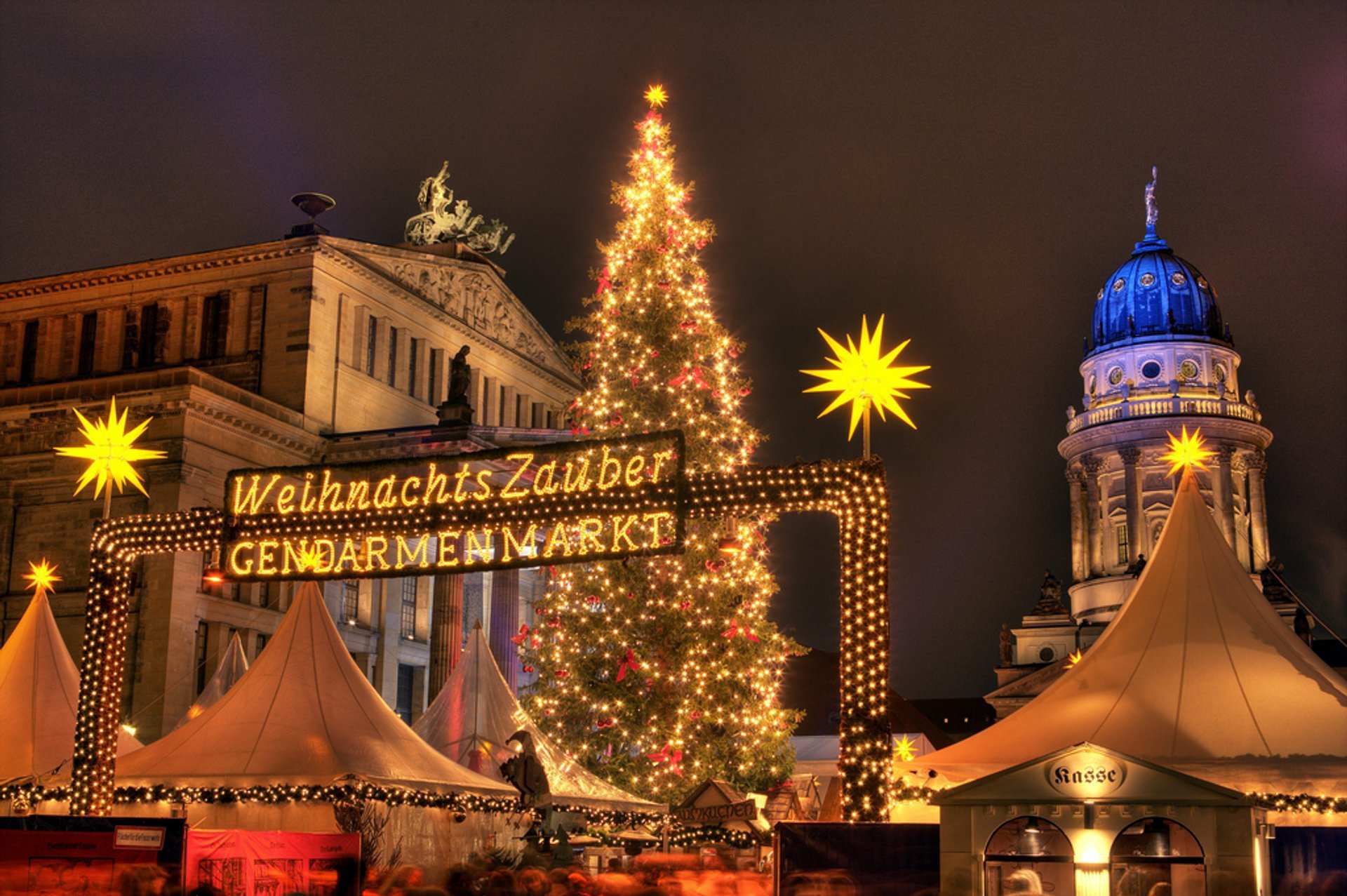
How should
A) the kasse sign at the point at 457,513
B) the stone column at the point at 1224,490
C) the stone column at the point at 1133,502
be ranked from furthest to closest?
the stone column at the point at 1133,502 < the stone column at the point at 1224,490 < the kasse sign at the point at 457,513

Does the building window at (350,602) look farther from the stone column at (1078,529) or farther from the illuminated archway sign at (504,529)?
the stone column at (1078,529)

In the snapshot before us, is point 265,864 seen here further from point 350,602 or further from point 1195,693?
point 350,602

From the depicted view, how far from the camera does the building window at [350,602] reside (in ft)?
164

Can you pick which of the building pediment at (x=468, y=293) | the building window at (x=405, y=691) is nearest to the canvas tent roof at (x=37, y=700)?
the building window at (x=405, y=691)

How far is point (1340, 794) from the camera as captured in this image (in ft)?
64.2

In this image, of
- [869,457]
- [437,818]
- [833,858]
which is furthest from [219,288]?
[833,858]

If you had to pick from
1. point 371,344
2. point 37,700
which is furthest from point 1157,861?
point 371,344

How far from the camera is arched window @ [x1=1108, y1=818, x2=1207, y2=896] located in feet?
50.4

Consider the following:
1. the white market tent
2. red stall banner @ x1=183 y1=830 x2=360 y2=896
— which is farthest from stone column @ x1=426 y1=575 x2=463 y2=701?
red stall banner @ x1=183 y1=830 x2=360 y2=896

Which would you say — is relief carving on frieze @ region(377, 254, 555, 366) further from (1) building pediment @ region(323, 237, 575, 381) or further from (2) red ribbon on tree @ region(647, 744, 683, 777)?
(2) red ribbon on tree @ region(647, 744, 683, 777)

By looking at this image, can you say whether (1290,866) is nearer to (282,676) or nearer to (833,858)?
(833,858)

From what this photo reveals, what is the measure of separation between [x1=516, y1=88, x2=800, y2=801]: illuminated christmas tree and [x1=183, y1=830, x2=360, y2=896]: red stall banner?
45.3 feet

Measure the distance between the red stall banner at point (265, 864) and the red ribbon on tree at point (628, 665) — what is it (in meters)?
14.4

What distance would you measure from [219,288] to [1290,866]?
44542 millimetres
